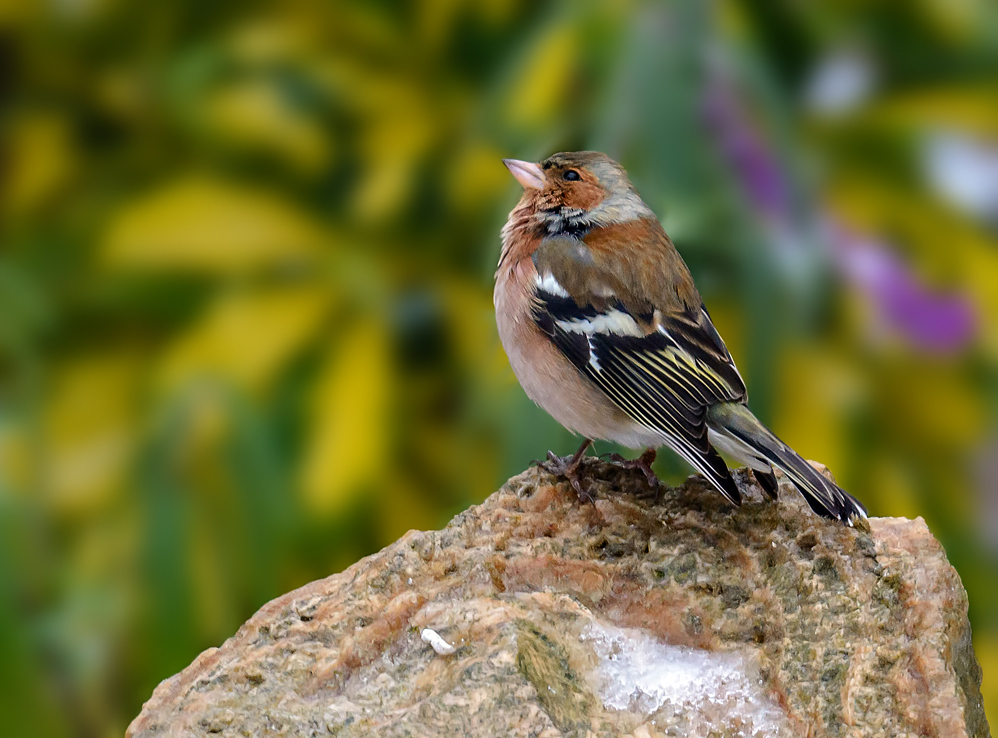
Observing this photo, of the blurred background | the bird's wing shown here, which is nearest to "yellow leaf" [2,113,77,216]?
the blurred background

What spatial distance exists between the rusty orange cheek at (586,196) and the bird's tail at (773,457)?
588mm

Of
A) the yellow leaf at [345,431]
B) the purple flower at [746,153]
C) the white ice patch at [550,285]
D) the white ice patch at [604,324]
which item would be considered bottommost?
the yellow leaf at [345,431]

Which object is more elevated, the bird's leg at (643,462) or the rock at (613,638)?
the bird's leg at (643,462)

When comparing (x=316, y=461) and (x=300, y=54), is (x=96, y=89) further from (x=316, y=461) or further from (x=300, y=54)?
(x=316, y=461)

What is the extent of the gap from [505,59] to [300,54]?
0.75 meters

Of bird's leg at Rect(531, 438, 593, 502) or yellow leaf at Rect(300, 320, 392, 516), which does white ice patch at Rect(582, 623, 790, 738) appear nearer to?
bird's leg at Rect(531, 438, 593, 502)

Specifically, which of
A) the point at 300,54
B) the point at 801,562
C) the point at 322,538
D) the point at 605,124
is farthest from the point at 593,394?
the point at 300,54

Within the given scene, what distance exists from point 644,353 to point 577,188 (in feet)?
1.60

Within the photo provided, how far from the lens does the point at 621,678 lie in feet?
5.83

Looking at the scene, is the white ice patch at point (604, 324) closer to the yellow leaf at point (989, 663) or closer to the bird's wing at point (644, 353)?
the bird's wing at point (644, 353)

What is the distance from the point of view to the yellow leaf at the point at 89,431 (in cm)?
377

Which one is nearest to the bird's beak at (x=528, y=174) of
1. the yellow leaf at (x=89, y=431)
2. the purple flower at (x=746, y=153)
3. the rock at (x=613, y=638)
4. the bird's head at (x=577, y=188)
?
the bird's head at (x=577, y=188)

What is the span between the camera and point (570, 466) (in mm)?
2279

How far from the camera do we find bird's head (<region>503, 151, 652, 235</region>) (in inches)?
102
